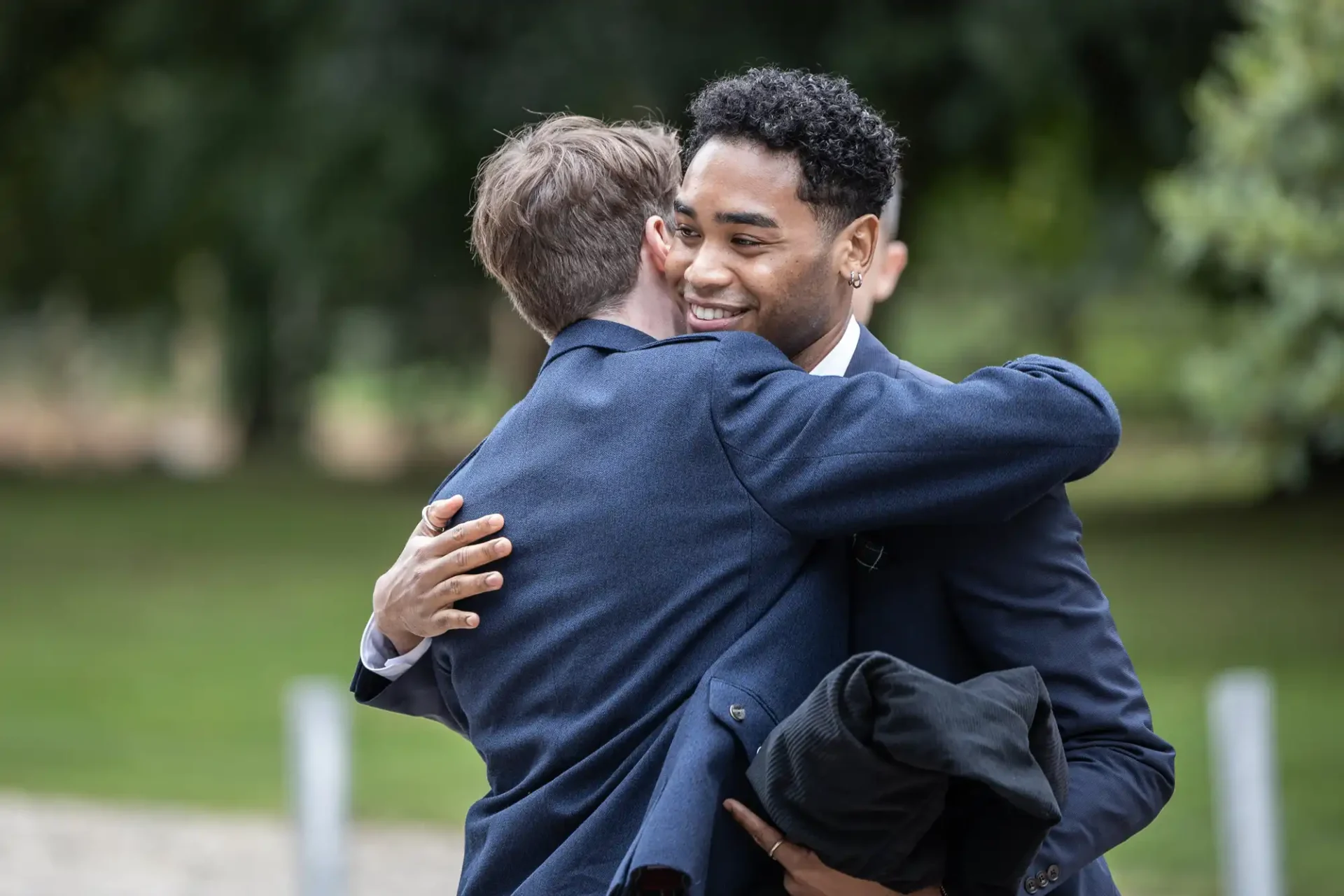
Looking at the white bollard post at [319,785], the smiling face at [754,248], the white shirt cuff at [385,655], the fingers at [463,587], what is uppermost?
the smiling face at [754,248]

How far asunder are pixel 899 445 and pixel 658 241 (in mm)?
530

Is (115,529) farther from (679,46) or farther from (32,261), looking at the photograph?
(679,46)

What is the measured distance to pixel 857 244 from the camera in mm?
2479

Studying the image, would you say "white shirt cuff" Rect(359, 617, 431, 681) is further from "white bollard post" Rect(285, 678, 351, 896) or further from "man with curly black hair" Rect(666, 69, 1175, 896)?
"white bollard post" Rect(285, 678, 351, 896)

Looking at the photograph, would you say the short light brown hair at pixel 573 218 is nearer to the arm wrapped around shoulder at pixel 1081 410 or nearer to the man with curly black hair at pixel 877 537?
the man with curly black hair at pixel 877 537

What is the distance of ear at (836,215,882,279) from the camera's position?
8.05 feet

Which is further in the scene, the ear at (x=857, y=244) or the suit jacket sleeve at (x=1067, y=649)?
the ear at (x=857, y=244)

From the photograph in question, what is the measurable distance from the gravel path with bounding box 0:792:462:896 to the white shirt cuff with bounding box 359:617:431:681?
5.36m

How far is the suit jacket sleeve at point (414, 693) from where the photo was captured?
8.73 feet

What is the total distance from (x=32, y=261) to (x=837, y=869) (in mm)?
24691

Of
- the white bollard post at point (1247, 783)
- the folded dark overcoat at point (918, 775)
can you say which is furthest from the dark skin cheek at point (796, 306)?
the white bollard post at point (1247, 783)

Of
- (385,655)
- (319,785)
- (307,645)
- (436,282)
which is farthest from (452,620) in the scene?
(436,282)

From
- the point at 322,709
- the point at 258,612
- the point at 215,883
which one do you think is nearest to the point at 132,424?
the point at 258,612

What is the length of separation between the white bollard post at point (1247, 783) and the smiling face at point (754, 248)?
354cm
